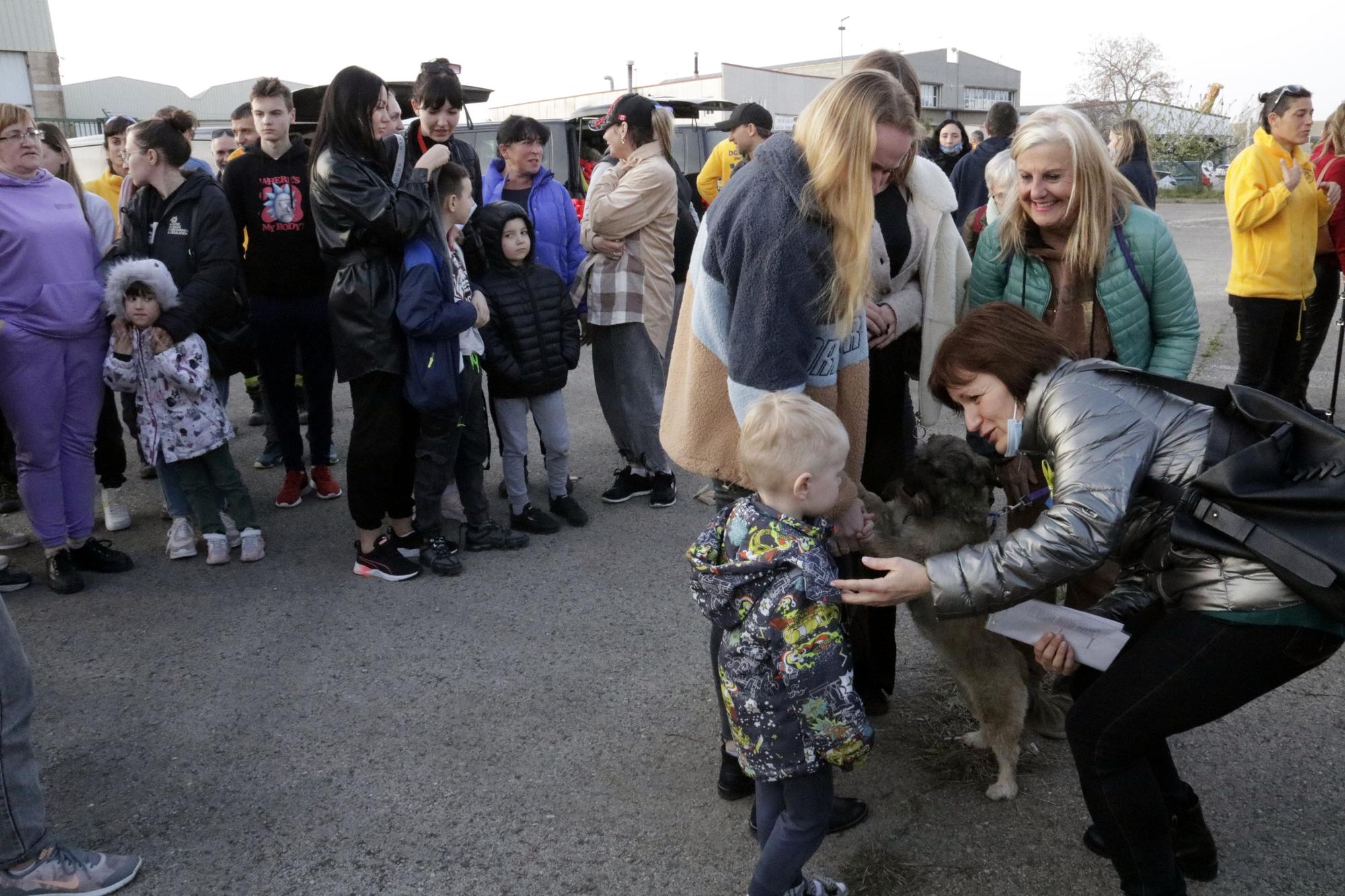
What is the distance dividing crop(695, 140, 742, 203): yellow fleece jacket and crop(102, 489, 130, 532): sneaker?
214 inches

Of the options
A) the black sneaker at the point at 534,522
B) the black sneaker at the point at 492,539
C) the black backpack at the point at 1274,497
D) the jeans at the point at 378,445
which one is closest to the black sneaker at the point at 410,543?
the jeans at the point at 378,445

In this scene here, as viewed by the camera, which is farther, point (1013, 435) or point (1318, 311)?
point (1318, 311)

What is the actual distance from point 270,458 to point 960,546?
15.5 feet

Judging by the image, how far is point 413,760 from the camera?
130 inches

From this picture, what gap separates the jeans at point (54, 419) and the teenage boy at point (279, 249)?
2.92 ft

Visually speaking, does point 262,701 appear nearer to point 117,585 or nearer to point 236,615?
point 236,615

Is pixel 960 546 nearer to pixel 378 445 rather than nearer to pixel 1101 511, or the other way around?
pixel 1101 511

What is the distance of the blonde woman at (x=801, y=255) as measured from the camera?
2.55m

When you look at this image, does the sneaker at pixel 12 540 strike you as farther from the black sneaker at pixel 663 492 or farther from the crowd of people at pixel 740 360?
the black sneaker at pixel 663 492

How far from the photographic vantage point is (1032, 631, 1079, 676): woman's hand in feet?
7.79

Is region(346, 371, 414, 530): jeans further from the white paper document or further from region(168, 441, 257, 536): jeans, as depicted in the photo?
the white paper document

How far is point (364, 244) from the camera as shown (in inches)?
174

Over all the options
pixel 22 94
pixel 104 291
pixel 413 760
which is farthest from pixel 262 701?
pixel 22 94

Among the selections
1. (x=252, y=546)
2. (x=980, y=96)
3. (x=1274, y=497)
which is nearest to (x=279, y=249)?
(x=252, y=546)
